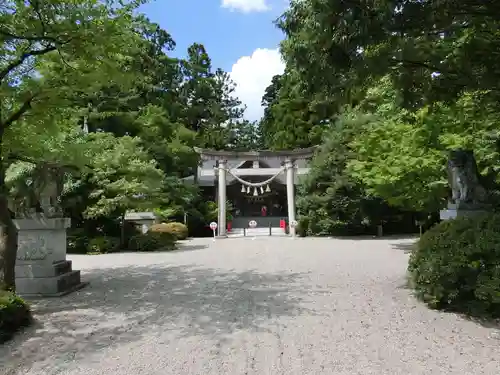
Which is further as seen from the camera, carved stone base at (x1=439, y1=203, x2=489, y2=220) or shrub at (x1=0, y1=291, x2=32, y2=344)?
carved stone base at (x1=439, y1=203, x2=489, y2=220)

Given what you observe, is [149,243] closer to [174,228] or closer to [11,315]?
[174,228]

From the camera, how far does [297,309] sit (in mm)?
6125

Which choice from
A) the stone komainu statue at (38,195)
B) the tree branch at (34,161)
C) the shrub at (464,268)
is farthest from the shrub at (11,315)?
the shrub at (464,268)

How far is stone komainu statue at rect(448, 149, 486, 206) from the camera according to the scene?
7320 millimetres

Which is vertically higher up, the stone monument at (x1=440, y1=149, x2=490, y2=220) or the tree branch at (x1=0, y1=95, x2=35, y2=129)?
the tree branch at (x1=0, y1=95, x2=35, y2=129)

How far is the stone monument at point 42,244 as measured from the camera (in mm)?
7492

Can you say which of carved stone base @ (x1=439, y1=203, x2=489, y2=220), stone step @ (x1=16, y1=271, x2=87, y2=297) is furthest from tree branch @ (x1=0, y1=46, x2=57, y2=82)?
carved stone base @ (x1=439, y1=203, x2=489, y2=220)

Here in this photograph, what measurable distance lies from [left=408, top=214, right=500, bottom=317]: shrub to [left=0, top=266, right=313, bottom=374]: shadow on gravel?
1.80 metres

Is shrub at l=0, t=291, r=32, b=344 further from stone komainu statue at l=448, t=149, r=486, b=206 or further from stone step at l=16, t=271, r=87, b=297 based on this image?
stone komainu statue at l=448, t=149, r=486, b=206

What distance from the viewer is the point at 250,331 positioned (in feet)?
16.6

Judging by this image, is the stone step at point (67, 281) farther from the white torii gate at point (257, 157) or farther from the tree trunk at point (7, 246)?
the white torii gate at point (257, 157)

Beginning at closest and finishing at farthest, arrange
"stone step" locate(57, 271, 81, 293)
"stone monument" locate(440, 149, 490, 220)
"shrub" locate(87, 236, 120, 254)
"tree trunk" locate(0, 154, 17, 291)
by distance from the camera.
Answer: "tree trunk" locate(0, 154, 17, 291) < "stone monument" locate(440, 149, 490, 220) < "stone step" locate(57, 271, 81, 293) < "shrub" locate(87, 236, 120, 254)

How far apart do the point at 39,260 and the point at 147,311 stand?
2.73 m

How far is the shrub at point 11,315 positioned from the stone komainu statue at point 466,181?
715 cm
